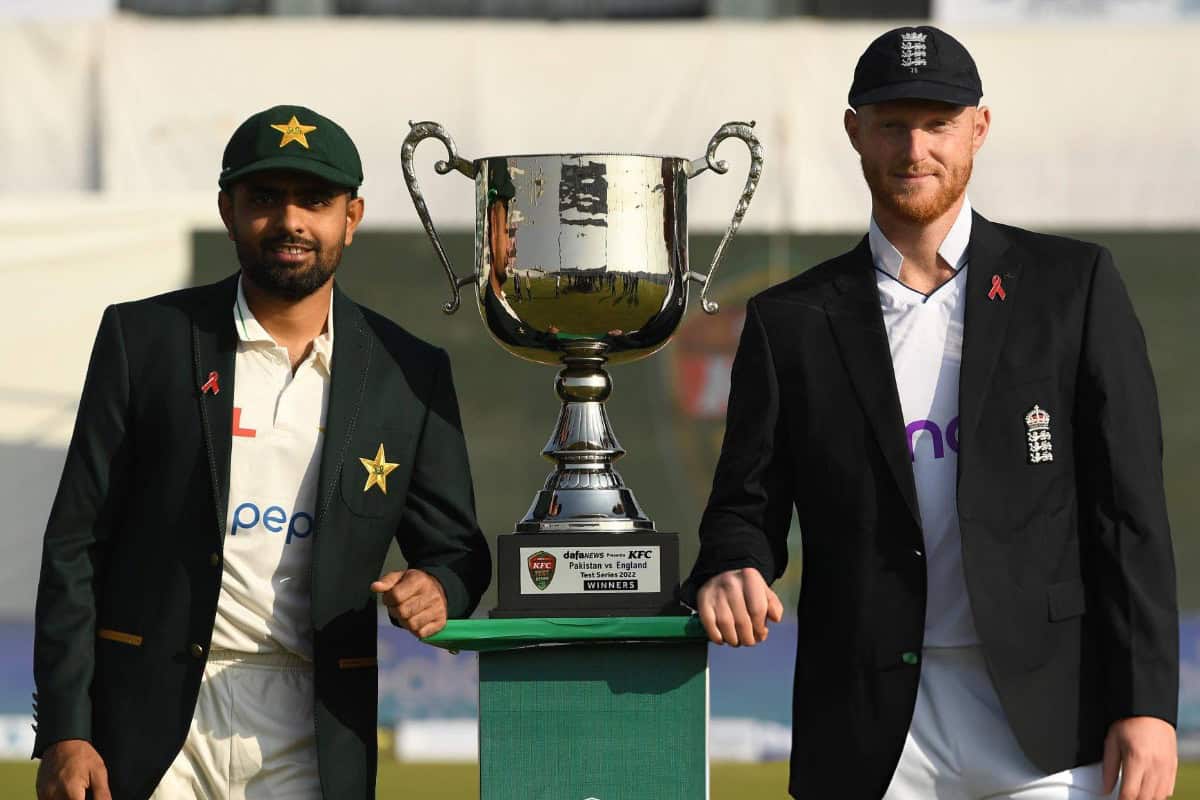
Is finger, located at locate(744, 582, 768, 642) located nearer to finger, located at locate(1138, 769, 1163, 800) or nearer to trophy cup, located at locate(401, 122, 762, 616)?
trophy cup, located at locate(401, 122, 762, 616)

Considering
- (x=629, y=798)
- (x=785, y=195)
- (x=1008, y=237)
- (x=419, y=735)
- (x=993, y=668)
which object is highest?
(x=785, y=195)

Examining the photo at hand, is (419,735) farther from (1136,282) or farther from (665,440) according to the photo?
(1136,282)

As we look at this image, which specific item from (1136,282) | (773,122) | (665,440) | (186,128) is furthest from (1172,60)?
(186,128)

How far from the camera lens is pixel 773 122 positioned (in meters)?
4.96

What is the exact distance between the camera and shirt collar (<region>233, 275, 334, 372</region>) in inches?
90.8

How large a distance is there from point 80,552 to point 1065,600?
3.46 feet

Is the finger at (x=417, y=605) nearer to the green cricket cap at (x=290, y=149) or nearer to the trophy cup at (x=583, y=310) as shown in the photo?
the trophy cup at (x=583, y=310)

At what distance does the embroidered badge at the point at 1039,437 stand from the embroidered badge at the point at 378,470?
0.72m

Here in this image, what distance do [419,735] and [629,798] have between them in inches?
112

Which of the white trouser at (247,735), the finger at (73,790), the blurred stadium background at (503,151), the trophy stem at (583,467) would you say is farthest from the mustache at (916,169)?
the blurred stadium background at (503,151)

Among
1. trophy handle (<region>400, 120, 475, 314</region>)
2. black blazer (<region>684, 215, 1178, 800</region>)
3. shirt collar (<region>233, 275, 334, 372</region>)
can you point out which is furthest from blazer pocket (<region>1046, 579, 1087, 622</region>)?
shirt collar (<region>233, 275, 334, 372</region>)

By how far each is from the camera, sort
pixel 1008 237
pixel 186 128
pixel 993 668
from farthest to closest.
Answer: pixel 186 128, pixel 1008 237, pixel 993 668

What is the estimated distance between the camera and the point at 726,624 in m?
2.02

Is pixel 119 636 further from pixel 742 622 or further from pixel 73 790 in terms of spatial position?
pixel 742 622
